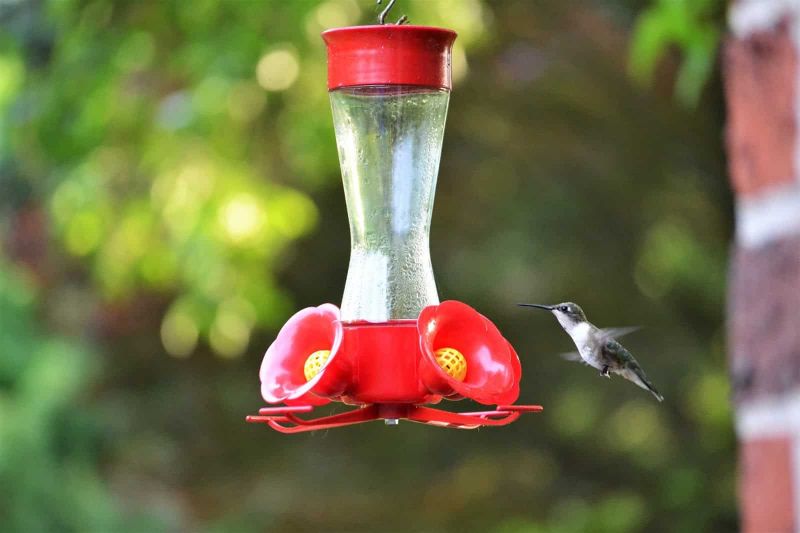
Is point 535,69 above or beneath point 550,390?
above

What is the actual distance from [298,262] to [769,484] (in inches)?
237

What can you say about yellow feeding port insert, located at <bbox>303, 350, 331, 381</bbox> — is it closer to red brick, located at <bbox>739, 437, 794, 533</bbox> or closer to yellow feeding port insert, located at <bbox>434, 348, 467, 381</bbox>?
yellow feeding port insert, located at <bbox>434, 348, 467, 381</bbox>

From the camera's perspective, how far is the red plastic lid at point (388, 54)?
8.25ft

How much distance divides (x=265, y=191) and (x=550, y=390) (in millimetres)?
2941

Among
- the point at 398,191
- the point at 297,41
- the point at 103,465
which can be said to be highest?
the point at 297,41

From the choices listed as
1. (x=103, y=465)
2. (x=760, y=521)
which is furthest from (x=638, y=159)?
(x=760, y=521)

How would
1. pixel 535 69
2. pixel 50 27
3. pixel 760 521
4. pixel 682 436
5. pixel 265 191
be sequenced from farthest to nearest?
1. pixel 682 436
2. pixel 535 69
3. pixel 265 191
4. pixel 50 27
5. pixel 760 521

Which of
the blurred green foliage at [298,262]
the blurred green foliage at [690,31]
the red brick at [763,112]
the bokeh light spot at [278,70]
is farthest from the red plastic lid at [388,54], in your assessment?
the bokeh light spot at [278,70]

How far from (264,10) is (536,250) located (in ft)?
10.7

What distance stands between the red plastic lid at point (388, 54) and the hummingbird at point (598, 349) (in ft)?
2.70

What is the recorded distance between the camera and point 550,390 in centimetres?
842

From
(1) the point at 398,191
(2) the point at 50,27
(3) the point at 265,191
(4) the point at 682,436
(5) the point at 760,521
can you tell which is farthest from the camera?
(4) the point at 682,436

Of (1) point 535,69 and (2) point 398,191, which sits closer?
(2) point 398,191

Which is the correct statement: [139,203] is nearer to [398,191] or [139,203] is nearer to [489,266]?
[489,266]
